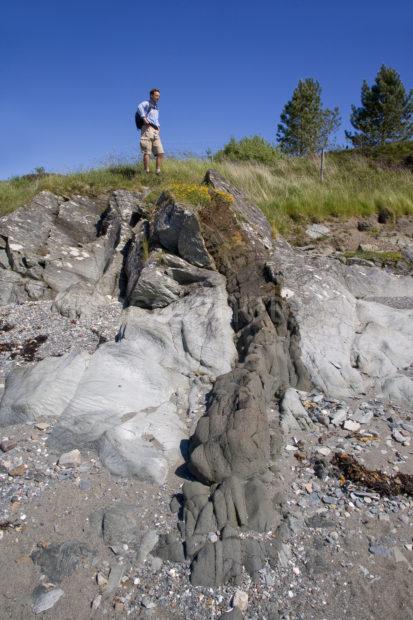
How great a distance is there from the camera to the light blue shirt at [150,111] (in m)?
13.8

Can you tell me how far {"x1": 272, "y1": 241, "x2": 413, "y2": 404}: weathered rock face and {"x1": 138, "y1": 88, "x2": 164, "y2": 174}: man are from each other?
6.84 metres

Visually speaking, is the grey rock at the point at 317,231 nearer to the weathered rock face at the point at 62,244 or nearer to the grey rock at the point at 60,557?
the weathered rock face at the point at 62,244

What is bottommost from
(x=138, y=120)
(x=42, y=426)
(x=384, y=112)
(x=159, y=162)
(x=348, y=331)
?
(x=42, y=426)

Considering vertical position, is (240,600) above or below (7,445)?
below

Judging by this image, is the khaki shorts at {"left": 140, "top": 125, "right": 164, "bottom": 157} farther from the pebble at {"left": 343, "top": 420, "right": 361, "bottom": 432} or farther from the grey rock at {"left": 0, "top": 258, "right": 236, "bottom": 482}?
the pebble at {"left": 343, "top": 420, "right": 361, "bottom": 432}

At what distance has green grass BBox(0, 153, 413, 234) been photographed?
14469 millimetres

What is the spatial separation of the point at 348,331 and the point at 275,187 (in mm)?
10351

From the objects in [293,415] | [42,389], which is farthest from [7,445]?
[293,415]

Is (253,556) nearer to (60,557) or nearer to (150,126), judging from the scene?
(60,557)

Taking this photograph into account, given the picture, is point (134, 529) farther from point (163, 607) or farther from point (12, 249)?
point (12, 249)

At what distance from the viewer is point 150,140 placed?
1436 centimetres

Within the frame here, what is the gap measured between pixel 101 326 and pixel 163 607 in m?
5.97

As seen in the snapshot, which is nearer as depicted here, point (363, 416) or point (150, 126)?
point (363, 416)

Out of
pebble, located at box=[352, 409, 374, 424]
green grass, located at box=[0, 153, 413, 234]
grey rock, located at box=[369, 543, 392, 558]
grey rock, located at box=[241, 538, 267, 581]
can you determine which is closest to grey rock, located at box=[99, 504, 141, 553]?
grey rock, located at box=[241, 538, 267, 581]
